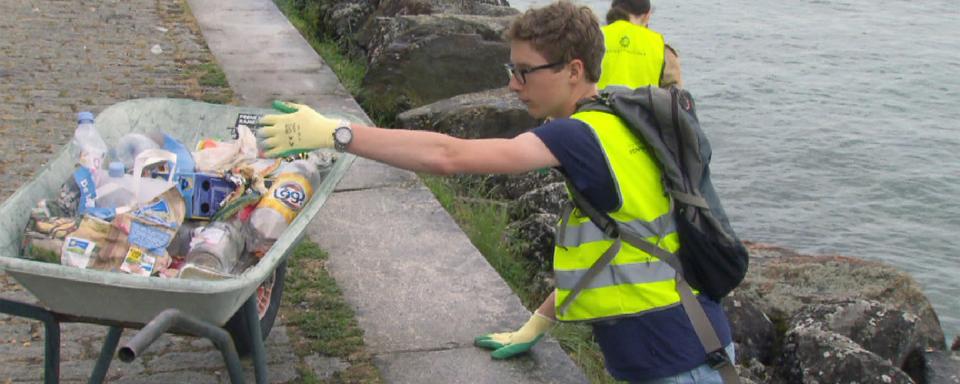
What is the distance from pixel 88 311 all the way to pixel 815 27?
1491cm

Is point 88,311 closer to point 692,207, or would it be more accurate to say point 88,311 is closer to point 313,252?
point 692,207

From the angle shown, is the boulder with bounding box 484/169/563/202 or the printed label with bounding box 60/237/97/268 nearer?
the printed label with bounding box 60/237/97/268

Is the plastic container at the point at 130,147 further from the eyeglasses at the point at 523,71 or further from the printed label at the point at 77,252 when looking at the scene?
the eyeglasses at the point at 523,71

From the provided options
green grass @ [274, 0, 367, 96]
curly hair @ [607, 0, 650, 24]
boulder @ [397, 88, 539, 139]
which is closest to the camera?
curly hair @ [607, 0, 650, 24]

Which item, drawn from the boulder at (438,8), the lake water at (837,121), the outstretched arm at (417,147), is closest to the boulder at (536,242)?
the outstretched arm at (417,147)

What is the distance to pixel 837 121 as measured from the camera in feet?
44.0

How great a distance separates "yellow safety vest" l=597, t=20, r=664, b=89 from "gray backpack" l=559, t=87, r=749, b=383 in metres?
3.44

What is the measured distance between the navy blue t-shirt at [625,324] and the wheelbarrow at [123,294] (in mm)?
842

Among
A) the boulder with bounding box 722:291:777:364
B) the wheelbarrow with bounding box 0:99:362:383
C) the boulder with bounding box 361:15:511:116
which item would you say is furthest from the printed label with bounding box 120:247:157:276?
the boulder with bounding box 361:15:511:116

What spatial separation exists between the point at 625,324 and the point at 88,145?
5.66ft

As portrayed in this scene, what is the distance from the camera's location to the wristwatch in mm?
3141

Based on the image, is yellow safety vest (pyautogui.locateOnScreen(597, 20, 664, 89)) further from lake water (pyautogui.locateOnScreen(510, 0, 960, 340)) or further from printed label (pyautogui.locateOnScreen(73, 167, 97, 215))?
printed label (pyautogui.locateOnScreen(73, 167, 97, 215))

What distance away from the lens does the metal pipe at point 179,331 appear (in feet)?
9.19

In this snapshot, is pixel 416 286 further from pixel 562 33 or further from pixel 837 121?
pixel 837 121
